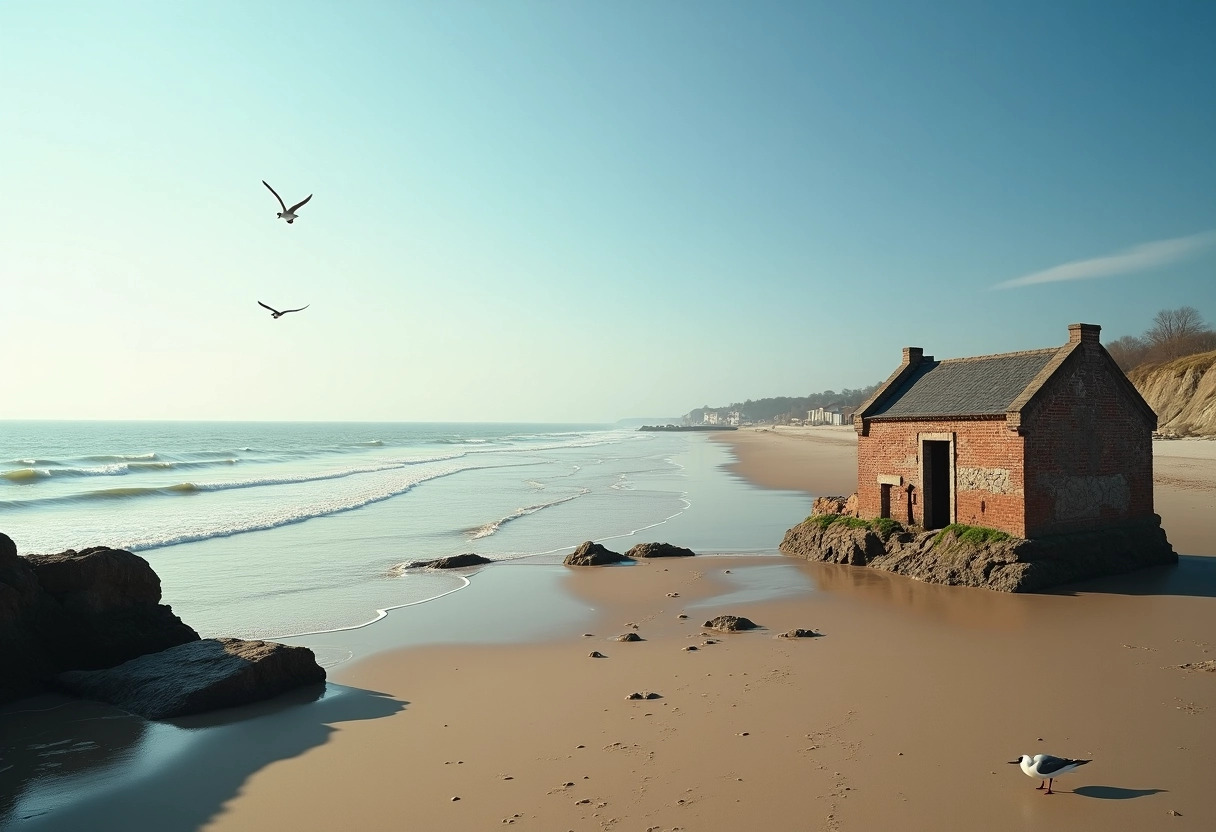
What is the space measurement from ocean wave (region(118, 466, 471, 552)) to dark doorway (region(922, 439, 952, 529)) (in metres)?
20.6

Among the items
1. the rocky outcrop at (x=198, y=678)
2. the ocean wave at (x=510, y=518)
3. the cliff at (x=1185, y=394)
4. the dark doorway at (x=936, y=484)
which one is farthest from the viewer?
the cliff at (x=1185, y=394)

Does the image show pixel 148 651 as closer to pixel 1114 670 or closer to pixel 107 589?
pixel 107 589

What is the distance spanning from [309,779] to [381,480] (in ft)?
128

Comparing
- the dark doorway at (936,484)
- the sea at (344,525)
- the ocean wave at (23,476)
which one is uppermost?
the dark doorway at (936,484)

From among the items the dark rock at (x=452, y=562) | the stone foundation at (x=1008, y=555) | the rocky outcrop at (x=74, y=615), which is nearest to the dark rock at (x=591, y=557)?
the dark rock at (x=452, y=562)

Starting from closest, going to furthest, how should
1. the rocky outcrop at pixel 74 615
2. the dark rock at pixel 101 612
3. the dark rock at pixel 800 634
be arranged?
the rocky outcrop at pixel 74 615 → the dark rock at pixel 101 612 → the dark rock at pixel 800 634

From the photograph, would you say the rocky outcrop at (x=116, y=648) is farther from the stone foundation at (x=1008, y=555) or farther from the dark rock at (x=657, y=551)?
the stone foundation at (x=1008, y=555)

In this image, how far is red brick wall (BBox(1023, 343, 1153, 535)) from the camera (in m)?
14.8

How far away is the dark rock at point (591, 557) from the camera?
18328 mm

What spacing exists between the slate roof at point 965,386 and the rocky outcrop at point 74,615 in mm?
15237

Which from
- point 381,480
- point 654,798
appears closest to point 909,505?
point 654,798

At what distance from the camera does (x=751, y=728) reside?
26.3 ft

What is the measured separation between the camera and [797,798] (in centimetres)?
646

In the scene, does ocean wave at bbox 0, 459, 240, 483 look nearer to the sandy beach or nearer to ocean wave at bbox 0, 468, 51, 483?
ocean wave at bbox 0, 468, 51, 483
